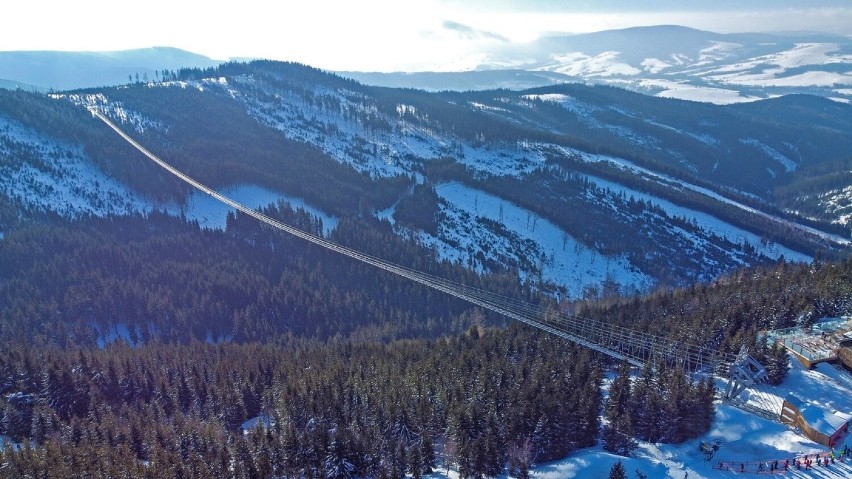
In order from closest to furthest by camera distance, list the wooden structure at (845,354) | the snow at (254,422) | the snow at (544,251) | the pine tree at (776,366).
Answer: the pine tree at (776,366), the wooden structure at (845,354), the snow at (254,422), the snow at (544,251)

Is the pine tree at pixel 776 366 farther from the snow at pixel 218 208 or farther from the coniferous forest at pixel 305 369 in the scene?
the snow at pixel 218 208

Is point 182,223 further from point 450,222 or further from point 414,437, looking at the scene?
point 414,437

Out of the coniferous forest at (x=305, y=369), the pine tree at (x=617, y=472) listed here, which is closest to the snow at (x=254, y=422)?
the coniferous forest at (x=305, y=369)

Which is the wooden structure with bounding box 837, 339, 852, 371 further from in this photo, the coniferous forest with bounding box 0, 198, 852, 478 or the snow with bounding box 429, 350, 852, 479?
the coniferous forest with bounding box 0, 198, 852, 478

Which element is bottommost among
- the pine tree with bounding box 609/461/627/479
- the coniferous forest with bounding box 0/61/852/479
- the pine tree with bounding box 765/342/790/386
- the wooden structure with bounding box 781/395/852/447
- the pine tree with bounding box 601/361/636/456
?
the coniferous forest with bounding box 0/61/852/479

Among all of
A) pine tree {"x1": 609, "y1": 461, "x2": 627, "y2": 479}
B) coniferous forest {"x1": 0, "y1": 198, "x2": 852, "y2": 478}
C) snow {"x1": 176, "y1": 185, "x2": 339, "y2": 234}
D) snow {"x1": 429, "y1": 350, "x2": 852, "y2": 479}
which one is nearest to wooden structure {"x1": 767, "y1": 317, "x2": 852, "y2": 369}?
coniferous forest {"x1": 0, "y1": 198, "x2": 852, "y2": 478}

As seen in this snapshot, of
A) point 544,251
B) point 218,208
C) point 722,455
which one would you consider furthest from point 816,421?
point 218,208

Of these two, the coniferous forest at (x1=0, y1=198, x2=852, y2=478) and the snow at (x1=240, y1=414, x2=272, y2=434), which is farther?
the snow at (x1=240, y1=414, x2=272, y2=434)

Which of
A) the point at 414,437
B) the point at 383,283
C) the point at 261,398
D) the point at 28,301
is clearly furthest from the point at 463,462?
the point at 28,301
